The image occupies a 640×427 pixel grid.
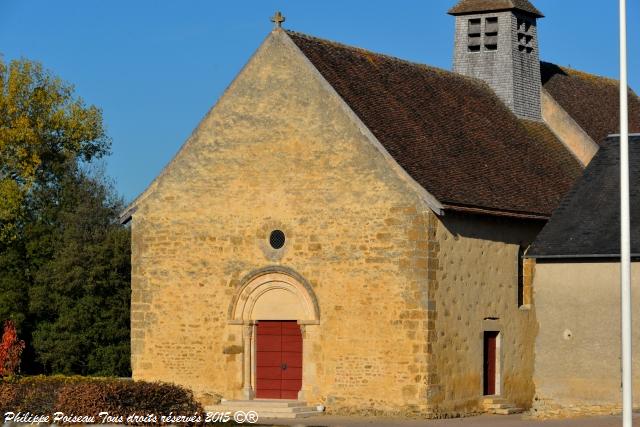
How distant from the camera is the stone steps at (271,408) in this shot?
31.4 metres

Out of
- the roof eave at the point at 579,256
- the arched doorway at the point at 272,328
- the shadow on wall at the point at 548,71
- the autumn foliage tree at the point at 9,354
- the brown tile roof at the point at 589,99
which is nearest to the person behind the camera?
the roof eave at the point at 579,256

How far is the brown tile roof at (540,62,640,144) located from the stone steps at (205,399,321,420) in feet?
43.4

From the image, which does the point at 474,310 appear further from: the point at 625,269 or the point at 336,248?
the point at 625,269

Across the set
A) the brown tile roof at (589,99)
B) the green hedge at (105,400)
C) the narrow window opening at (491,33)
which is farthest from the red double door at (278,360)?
the narrow window opening at (491,33)

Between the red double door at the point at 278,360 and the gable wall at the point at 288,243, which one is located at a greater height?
the gable wall at the point at 288,243

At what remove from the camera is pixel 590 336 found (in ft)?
101

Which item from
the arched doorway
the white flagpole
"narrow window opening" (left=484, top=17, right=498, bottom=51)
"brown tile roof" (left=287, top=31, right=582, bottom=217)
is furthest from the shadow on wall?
the white flagpole

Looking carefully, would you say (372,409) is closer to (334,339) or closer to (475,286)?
(334,339)

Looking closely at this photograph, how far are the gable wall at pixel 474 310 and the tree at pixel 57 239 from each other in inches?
784

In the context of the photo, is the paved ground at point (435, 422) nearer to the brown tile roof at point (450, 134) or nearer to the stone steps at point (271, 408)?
the stone steps at point (271, 408)

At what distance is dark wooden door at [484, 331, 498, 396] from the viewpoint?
33719mm

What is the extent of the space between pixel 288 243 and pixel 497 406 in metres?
6.40

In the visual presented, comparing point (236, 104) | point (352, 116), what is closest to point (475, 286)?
point (352, 116)

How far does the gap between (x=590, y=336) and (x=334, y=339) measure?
5848 millimetres
